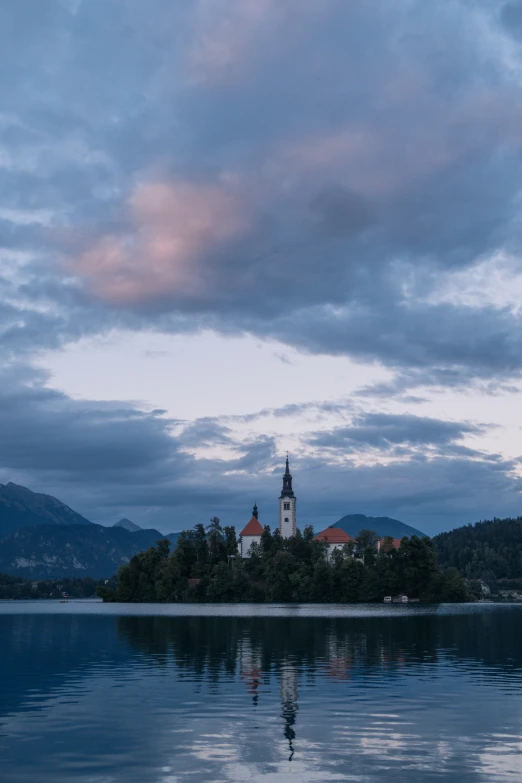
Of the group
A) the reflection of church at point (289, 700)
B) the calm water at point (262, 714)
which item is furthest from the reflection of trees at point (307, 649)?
the calm water at point (262, 714)

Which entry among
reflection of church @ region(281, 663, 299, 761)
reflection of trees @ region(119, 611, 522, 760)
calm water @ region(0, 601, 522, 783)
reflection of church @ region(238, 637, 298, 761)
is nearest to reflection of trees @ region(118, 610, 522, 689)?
reflection of trees @ region(119, 611, 522, 760)

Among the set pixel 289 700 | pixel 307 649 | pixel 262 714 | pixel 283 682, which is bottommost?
pixel 262 714

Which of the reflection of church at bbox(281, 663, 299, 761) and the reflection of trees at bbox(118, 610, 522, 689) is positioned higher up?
the reflection of trees at bbox(118, 610, 522, 689)

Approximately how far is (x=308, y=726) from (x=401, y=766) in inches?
269

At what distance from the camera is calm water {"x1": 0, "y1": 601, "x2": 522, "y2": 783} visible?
24.4 meters

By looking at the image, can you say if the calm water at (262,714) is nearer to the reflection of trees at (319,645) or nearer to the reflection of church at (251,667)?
the reflection of church at (251,667)

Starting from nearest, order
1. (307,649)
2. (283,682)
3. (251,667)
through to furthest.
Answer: (283,682) < (251,667) < (307,649)

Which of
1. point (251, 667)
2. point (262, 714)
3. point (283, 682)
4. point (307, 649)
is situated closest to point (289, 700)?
point (262, 714)

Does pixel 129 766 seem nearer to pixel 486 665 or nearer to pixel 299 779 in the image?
pixel 299 779

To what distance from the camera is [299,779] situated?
901 inches

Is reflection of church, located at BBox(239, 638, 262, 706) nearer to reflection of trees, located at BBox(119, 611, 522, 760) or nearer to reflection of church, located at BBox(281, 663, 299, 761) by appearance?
reflection of trees, located at BBox(119, 611, 522, 760)

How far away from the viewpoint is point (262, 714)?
33.5 meters

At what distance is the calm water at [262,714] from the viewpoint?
24.4 meters

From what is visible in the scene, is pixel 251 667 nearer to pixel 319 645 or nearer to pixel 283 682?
pixel 283 682
